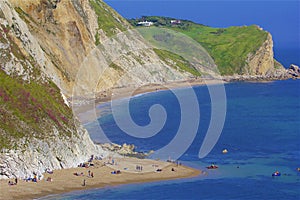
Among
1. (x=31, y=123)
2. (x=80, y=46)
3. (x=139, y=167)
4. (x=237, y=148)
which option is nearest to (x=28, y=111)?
(x=31, y=123)

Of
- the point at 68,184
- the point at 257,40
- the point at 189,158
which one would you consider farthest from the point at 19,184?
the point at 257,40

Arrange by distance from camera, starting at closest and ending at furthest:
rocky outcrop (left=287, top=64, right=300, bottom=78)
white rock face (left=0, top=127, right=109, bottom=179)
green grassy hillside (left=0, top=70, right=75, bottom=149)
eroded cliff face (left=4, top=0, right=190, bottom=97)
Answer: white rock face (left=0, top=127, right=109, bottom=179)
green grassy hillside (left=0, top=70, right=75, bottom=149)
eroded cliff face (left=4, top=0, right=190, bottom=97)
rocky outcrop (left=287, top=64, right=300, bottom=78)

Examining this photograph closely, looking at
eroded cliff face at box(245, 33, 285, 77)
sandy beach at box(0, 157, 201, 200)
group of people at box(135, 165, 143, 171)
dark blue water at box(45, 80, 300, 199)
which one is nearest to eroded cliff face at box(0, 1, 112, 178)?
sandy beach at box(0, 157, 201, 200)

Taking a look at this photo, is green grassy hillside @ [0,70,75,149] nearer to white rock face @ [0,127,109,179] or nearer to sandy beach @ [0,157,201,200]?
white rock face @ [0,127,109,179]

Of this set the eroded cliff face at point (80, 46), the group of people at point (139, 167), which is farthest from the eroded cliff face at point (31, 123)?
the eroded cliff face at point (80, 46)

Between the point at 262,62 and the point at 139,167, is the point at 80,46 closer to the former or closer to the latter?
the point at 139,167

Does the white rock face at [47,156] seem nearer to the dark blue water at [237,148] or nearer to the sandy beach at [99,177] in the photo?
the sandy beach at [99,177]
